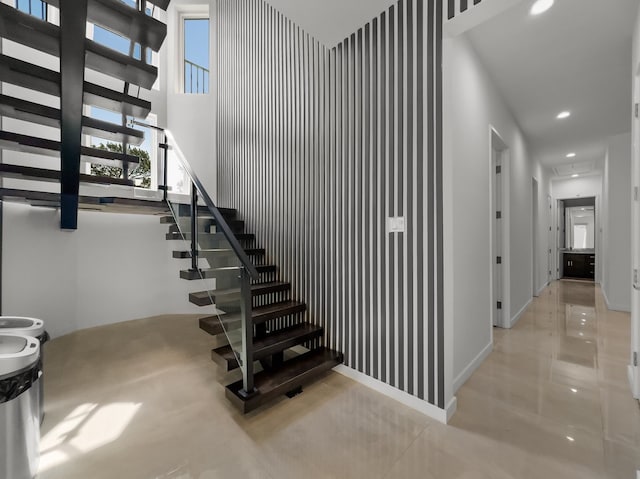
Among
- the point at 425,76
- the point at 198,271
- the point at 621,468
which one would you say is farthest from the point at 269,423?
the point at 425,76

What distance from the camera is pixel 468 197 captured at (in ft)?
8.34

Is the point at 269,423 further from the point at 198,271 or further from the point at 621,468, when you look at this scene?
the point at 621,468

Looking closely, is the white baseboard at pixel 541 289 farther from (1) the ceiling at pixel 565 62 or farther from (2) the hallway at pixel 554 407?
(1) the ceiling at pixel 565 62

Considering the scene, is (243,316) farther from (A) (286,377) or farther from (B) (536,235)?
(B) (536,235)

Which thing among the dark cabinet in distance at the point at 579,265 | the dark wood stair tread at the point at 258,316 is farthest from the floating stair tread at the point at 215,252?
the dark cabinet in distance at the point at 579,265

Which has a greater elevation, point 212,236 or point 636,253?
point 212,236

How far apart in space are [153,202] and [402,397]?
11.1ft

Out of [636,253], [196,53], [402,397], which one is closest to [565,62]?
[636,253]

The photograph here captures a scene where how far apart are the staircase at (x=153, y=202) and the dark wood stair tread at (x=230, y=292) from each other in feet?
0.03

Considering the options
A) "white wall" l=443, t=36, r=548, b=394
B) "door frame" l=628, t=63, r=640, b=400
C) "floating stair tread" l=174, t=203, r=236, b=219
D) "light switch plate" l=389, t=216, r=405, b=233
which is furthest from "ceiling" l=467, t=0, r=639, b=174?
"floating stair tread" l=174, t=203, r=236, b=219

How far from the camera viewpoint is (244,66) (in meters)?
4.30

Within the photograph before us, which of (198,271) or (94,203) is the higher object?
(94,203)

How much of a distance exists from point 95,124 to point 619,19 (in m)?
4.53

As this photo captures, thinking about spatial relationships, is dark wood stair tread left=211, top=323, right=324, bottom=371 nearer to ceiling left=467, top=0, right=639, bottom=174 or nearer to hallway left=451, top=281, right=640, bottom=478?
hallway left=451, top=281, right=640, bottom=478
